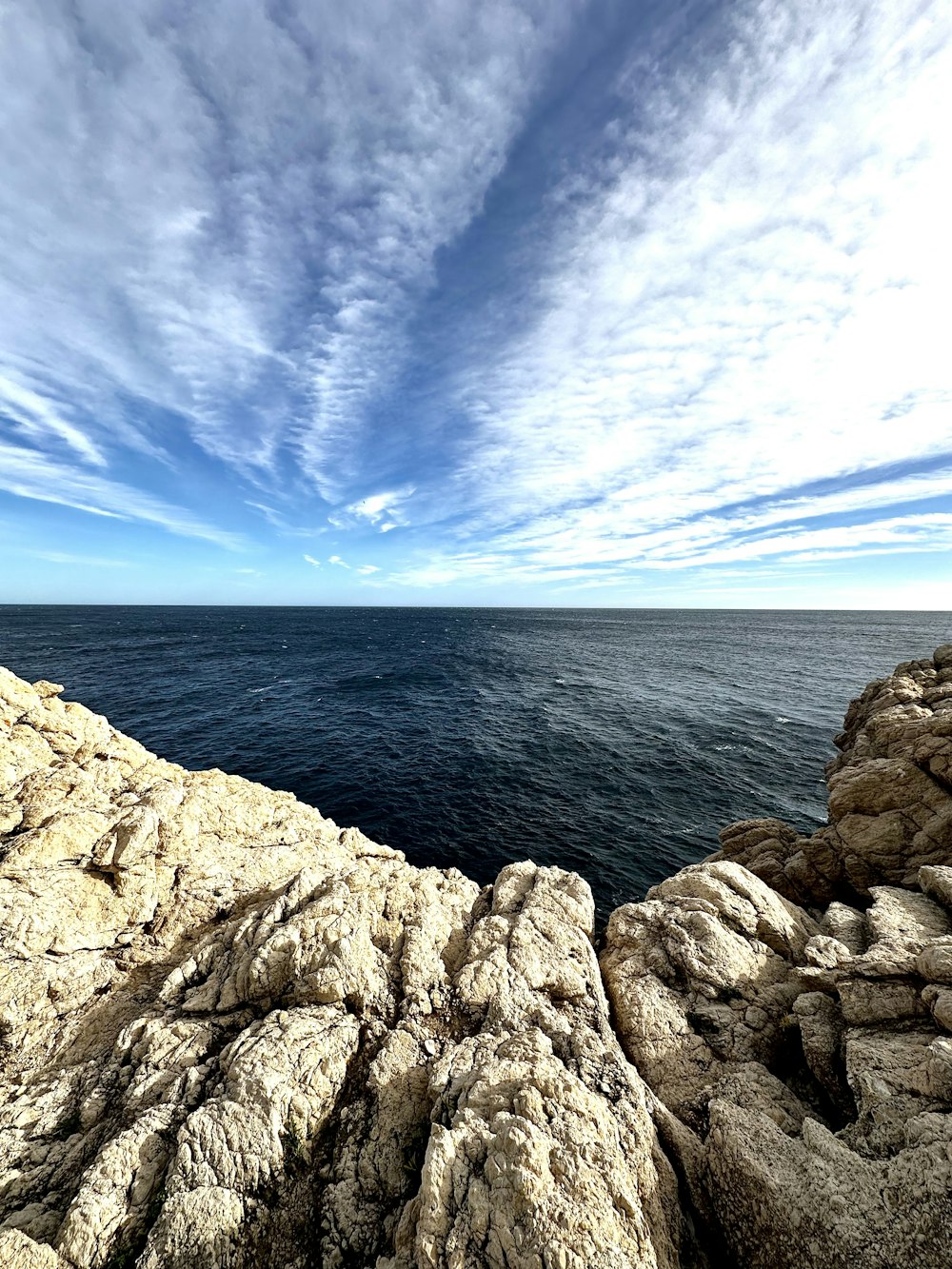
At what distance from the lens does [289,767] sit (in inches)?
1702

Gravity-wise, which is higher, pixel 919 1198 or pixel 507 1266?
pixel 919 1198

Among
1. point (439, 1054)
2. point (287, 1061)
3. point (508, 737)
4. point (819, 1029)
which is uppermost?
point (287, 1061)

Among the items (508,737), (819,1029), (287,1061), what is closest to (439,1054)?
(287,1061)

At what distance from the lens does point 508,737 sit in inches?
2087

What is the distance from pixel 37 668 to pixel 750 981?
113600mm

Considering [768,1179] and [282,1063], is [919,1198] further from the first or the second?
[282,1063]

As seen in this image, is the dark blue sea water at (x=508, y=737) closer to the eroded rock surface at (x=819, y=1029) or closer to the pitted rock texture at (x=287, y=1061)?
the eroded rock surface at (x=819, y=1029)

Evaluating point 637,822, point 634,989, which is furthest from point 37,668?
point 634,989

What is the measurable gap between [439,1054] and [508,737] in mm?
42780

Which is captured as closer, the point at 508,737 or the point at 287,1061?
the point at 287,1061

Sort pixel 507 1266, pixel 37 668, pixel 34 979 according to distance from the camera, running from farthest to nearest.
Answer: pixel 37 668, pixel 34 979, pixel 507 1266

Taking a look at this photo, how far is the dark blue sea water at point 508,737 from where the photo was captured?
1315 inches

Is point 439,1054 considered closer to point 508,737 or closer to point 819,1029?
point 819,1029

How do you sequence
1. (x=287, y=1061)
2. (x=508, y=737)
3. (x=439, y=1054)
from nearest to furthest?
(x=287, y=1061), (x=439, y=1054), (x=508, y=737)
